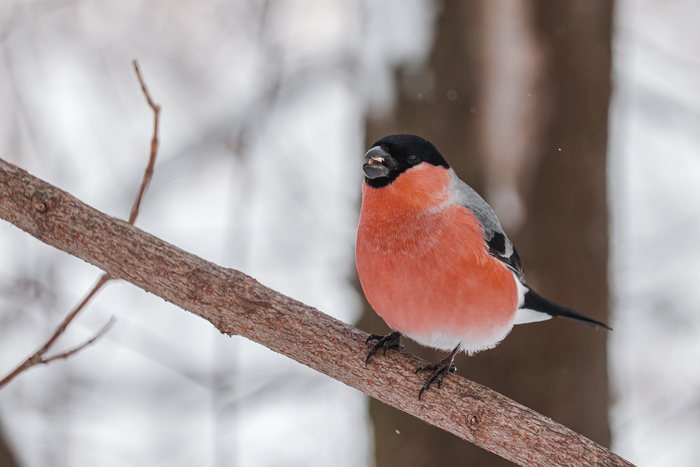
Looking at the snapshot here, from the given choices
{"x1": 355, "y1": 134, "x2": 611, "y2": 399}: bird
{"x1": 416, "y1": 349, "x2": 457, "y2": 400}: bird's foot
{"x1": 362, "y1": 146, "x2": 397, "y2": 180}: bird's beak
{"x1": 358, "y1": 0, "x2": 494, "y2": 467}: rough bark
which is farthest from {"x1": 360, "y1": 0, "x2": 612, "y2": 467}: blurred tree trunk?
{"x1": 362, "y1": 146, "x2": 397, "y2": 180}: bird's beak

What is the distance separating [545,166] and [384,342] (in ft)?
6.53

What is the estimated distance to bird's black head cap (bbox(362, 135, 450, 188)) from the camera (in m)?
2.26

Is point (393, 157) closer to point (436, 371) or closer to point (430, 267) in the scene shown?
point (430, 267)

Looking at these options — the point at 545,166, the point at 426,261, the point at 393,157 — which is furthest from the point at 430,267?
the point at 545,166

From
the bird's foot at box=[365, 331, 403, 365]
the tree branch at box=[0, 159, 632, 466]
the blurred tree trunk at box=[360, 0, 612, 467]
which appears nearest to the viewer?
the tree branch at box=[0, 159, 632, 466]

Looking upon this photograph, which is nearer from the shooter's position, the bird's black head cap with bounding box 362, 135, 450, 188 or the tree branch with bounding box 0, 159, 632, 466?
the tree branch with bounding box 0, 159, 632, 466

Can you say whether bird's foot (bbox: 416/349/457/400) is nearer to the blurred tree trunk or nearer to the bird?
the bird

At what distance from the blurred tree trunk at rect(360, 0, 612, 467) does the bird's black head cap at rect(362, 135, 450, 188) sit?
1518mm

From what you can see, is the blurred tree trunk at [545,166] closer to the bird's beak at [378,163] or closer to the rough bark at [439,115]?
the rough bark at [439,115]

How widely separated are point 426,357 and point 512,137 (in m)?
1.44

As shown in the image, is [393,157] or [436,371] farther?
[393,157]

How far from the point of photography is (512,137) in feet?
12.4

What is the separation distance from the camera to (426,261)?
89.0 inches

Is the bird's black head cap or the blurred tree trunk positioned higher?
the bird's black head cap
